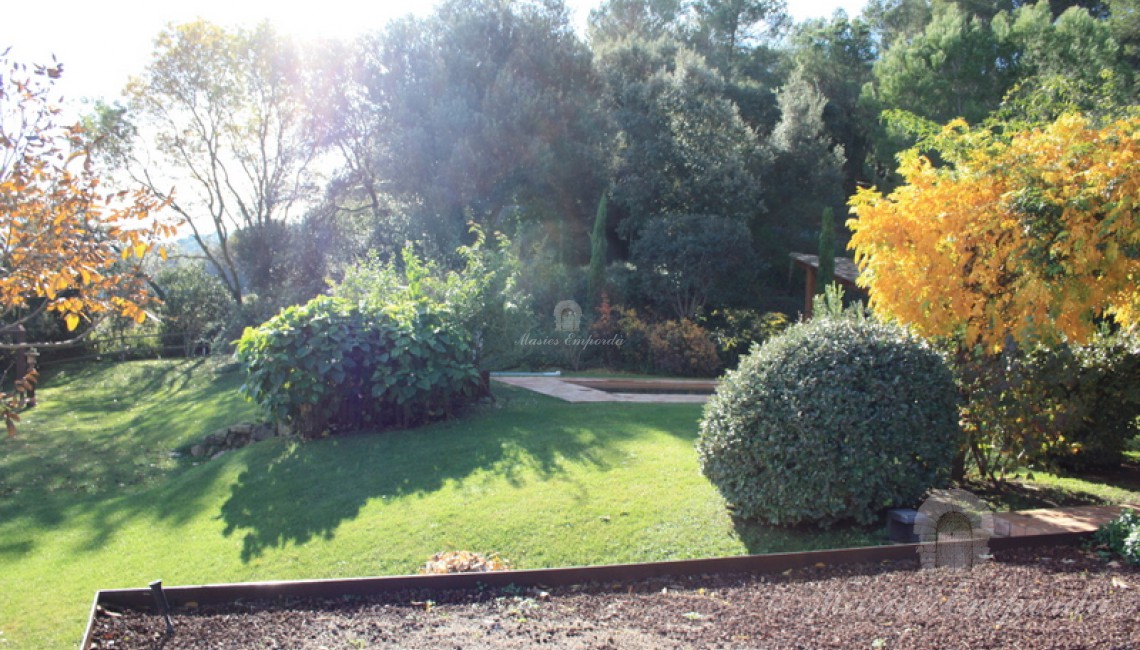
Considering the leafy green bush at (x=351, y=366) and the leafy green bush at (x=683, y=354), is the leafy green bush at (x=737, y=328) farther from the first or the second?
the leafy green bush at (x=351, y=366)

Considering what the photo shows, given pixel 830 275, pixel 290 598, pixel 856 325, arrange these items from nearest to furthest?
pixel 290 598
pixel 856 325
pixel 830 275

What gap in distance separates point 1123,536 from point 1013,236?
1.88 m

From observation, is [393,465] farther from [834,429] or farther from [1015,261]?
[1015,261]

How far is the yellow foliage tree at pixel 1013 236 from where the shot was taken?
4.56 meters

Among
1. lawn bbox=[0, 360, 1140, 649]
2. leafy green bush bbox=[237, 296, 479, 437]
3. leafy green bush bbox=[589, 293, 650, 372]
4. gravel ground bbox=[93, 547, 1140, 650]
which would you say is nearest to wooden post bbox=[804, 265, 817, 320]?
leafy green bush bbox=[589, 293, 650, 372]

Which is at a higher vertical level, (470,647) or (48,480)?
(470,647)

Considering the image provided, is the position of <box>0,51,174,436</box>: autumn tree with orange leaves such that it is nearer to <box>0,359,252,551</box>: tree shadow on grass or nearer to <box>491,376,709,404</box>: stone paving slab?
<box>0,359,252,551</box>: tree shadow on grass

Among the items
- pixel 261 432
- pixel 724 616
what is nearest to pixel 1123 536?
pixel 724 616

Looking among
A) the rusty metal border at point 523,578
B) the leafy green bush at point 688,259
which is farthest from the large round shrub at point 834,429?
the leafy green bush at point 688,259

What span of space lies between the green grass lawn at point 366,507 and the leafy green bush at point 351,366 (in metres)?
0.42

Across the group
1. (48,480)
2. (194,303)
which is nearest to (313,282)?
(194,303)

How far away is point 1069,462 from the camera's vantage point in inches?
256

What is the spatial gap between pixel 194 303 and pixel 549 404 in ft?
49.8

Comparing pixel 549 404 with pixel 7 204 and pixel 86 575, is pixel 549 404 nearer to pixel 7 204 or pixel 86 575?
pixel 86 575
